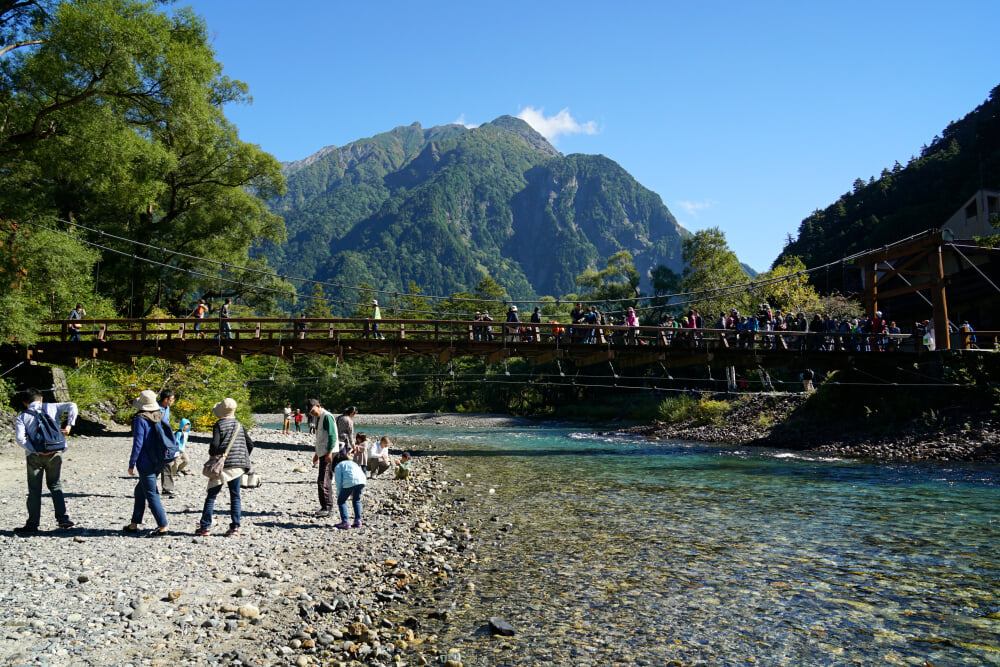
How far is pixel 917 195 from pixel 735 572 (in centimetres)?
7519

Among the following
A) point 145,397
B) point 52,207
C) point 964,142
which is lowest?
point 145,397

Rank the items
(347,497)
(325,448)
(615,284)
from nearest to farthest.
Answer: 1. (347,497)
2. (325,448)
3. (615,284)

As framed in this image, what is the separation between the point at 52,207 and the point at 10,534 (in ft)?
68.4

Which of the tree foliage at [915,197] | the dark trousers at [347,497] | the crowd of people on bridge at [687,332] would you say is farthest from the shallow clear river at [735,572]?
the tree foliage at [915,197]

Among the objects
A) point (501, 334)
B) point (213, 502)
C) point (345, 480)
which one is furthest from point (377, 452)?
point (501, 334)

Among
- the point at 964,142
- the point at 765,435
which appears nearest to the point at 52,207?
the point at 765,435

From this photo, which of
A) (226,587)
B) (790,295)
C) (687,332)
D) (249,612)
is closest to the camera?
(249,612)

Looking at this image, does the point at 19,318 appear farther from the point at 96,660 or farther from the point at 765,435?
the point at 765,435

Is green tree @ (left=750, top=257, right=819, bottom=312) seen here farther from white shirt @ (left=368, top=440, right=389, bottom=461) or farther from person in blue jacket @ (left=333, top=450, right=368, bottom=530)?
person in blue jacket @ (left=333, top=450, right=368, bottom=530)

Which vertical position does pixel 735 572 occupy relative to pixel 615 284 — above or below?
below

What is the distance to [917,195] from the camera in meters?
67.5

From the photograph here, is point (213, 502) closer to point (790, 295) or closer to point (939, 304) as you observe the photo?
point (939, 304)

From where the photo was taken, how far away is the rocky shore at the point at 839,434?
20.1 metres

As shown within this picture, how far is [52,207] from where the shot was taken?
2377cm
